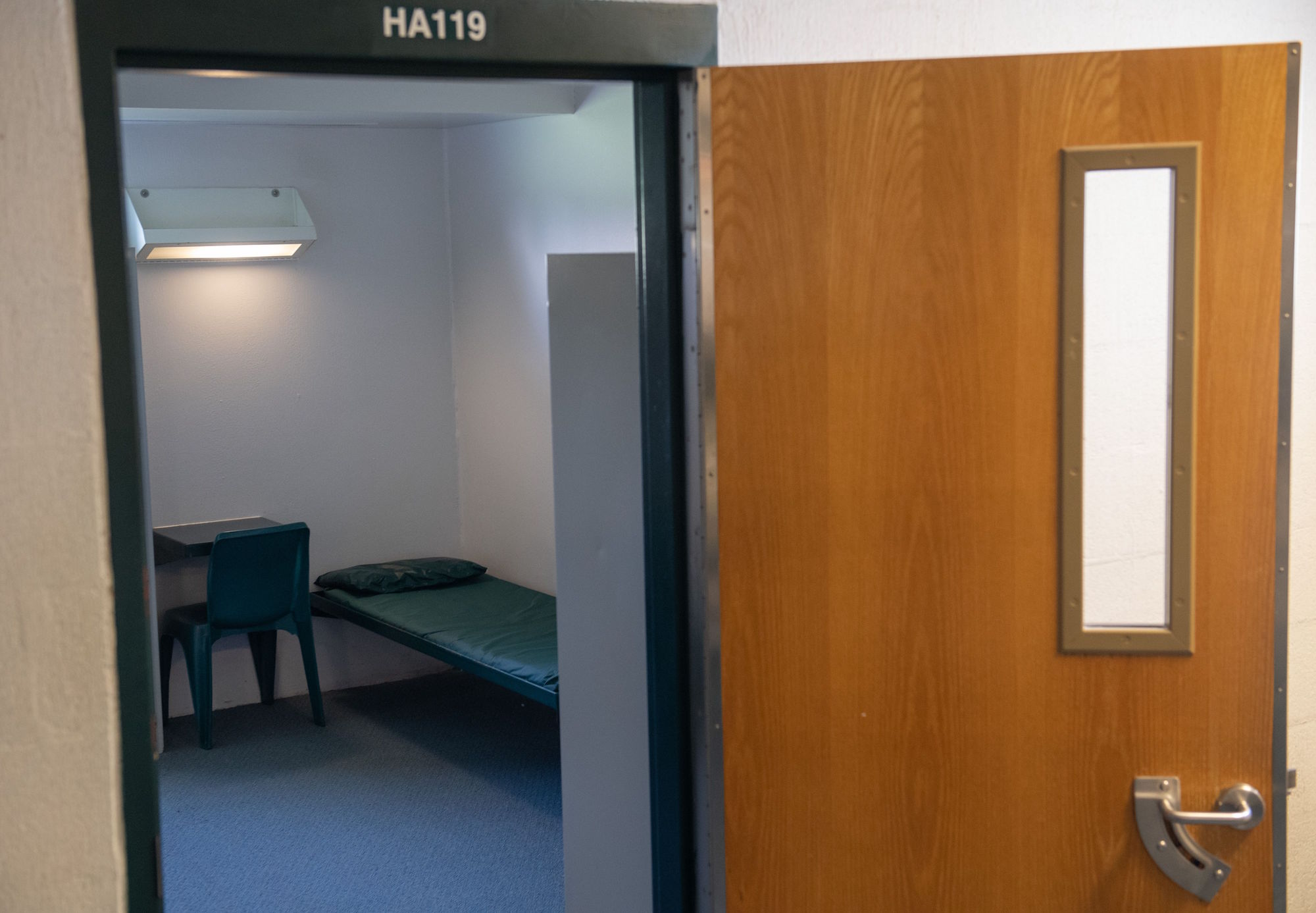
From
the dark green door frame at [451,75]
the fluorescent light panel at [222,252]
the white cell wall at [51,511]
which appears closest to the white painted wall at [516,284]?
the fluorescent light panel at [222,252]

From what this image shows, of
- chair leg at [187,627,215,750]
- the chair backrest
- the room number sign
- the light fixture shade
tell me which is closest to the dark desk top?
the chair backrest

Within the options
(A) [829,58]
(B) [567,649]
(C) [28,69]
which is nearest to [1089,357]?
(A) [829,58]

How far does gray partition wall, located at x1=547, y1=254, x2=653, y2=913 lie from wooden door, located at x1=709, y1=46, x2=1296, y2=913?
0.65 meters

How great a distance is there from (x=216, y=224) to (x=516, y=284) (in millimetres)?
1475

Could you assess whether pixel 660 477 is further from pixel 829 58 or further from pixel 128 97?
pixel 128 97

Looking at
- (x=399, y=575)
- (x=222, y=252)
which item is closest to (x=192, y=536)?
(x=399, y=575)

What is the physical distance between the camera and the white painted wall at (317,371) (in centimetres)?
624

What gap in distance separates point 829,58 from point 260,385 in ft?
15.9

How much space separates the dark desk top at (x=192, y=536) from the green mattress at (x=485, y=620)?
53 cm

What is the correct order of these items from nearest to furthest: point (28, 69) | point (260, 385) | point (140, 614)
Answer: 1. point (28, 69)
2. point (140, 614)
3. point (260, 385)

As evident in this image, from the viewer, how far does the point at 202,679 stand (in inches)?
226

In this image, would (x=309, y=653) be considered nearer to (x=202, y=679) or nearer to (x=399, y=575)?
(x=202, y=679)

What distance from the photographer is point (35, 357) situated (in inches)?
73.5

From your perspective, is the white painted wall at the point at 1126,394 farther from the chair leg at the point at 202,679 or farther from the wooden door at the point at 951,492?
the chair leg at the point at 202,679
